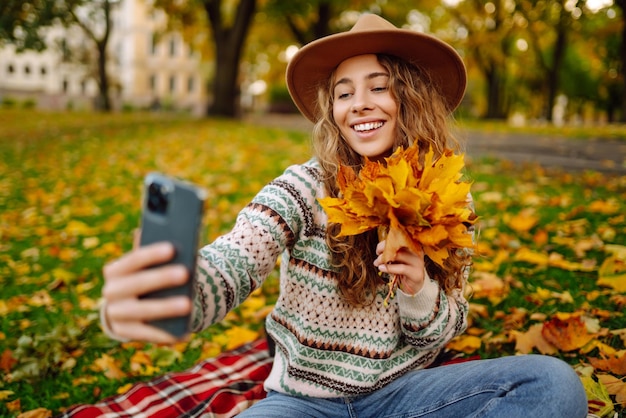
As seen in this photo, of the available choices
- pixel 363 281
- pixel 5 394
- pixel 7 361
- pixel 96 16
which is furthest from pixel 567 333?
pixel 96 16

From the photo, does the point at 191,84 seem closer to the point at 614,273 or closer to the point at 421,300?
the point at 614,273

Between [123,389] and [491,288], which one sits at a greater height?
[491,288]

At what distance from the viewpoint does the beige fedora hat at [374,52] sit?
177cm

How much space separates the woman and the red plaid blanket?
1.30 feet

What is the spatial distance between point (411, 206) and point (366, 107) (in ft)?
2.23

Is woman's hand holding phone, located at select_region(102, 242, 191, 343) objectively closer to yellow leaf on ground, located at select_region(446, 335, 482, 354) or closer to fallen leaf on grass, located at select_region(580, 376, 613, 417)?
fallen leaf on grass, located at select_region(580, 376, 613, 417)

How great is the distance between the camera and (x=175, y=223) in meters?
1.00

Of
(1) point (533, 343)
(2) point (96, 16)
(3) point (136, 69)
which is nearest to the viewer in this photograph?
(1) point (533, 343)

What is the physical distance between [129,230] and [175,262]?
165 inches

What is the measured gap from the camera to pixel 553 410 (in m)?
1.44

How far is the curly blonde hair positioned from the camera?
172 centimetres

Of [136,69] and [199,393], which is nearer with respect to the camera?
[199,393]

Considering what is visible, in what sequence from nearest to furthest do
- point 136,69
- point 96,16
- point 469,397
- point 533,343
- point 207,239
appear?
1. point 469,397
2. point 533,343
3. point 207,239
4. point 96,16
5. point 136,69

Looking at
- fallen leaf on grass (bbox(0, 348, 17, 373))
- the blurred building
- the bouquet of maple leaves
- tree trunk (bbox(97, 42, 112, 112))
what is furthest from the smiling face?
the blurred building
